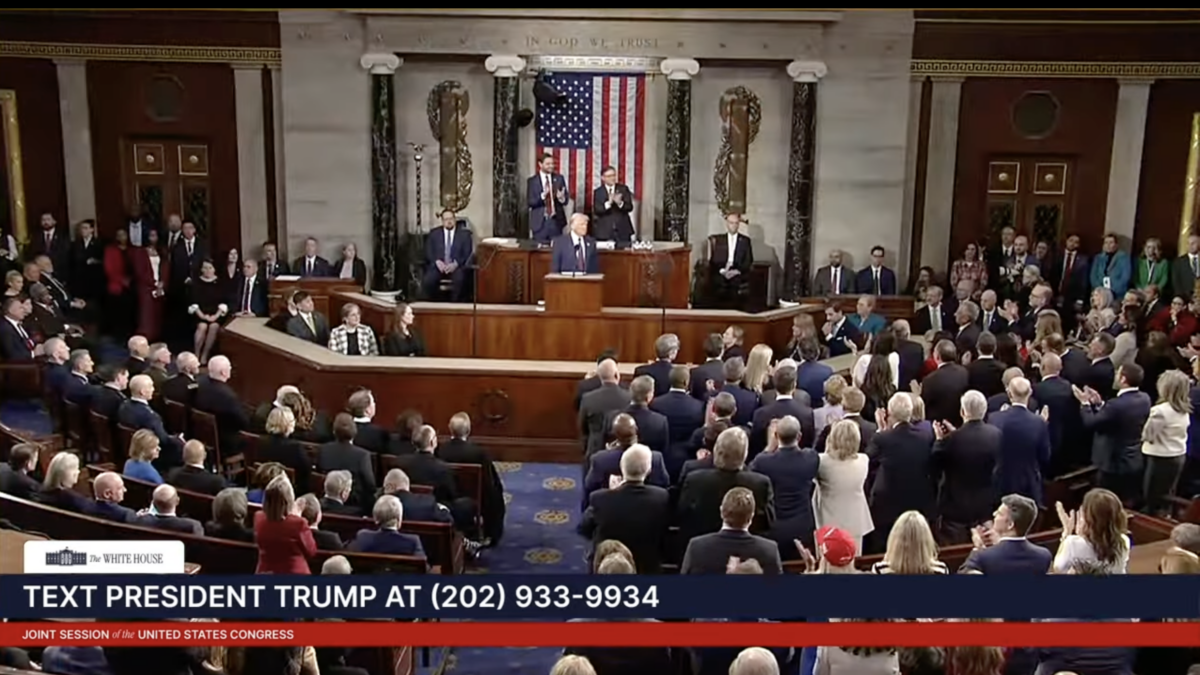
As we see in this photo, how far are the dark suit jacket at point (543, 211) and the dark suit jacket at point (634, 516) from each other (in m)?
7.65

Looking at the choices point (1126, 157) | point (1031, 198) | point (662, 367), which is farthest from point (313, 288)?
point (1126, 157)

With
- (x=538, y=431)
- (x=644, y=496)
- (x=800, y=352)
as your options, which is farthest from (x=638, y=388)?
(x=538, y=431)

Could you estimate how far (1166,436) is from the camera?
25.4 feet

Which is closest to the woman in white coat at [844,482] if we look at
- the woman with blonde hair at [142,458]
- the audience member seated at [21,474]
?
the woman with blonde hair at [142,458]

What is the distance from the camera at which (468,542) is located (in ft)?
26.3

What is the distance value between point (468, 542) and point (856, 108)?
8.24 metres

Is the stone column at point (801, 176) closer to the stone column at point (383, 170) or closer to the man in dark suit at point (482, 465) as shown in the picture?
the stone column at point (383, 170)

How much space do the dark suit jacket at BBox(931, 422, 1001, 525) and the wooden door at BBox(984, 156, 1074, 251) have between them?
784cm

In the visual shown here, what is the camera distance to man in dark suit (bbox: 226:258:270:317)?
13.0 metres

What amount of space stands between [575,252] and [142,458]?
222 inches

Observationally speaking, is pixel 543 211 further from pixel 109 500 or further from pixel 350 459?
pixel 109 500

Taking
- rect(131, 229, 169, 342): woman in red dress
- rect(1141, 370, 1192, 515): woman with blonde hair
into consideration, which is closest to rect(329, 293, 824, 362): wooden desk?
rect(131, 229, 169, 342): woman in red dress

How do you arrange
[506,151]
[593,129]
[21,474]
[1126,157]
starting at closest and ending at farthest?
[21,474], [1126,157], [506,151], [593,129]

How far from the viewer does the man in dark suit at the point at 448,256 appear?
1351 cm
